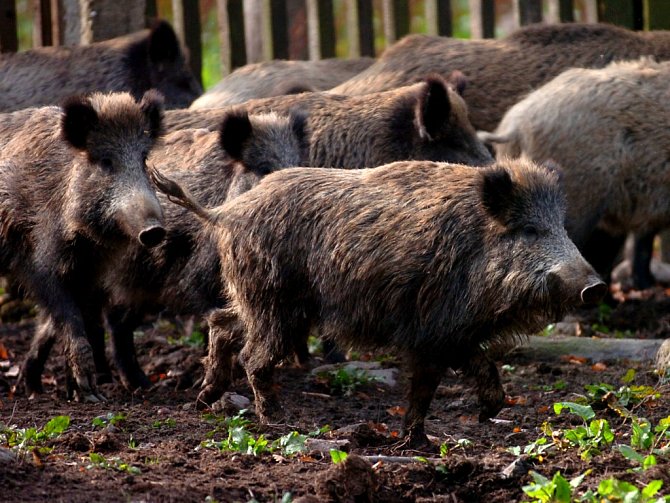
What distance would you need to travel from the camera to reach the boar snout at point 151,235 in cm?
570

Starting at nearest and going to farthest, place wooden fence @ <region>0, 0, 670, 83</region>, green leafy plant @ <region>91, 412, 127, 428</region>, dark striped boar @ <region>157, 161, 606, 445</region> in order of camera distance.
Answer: dark striped boar @ <region>157, 161, 606, 445</region> → green leafy plant @ <region>91, 412, 127, 428</region> → wooden fence @ <region>0, 0, 670, 83</region>

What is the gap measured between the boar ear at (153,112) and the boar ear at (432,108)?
1643 millimetres

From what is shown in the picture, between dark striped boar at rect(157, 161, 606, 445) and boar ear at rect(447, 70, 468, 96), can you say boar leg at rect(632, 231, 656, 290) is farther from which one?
dark striped boar at rect(157, 161, 606, 445)

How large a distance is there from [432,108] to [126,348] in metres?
2.24

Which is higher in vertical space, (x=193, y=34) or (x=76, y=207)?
(x=193, y=34)

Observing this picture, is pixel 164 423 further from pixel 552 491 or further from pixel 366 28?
pixel 366 28

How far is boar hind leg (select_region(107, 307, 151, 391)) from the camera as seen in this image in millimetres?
6652

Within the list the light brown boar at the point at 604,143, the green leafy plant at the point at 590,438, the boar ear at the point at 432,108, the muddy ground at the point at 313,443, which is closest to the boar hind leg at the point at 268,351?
the muddy ground at the point at 313,443

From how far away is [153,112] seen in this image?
6.37 metres


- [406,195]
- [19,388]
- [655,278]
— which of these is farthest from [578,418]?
[655,278]

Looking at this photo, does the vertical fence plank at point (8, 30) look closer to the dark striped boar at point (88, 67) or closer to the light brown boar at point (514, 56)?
the dark striped boar at point (88, 67)

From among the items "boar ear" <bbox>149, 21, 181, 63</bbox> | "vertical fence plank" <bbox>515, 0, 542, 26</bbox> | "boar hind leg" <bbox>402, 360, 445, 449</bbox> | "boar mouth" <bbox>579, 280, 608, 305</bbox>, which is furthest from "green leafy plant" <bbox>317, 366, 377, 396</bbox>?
"vertical fence plank" <bbox>515, 0, 542, 26</bbox>

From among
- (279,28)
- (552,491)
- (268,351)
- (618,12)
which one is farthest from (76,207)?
(618,12)

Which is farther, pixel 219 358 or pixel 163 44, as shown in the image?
pixel 163 44
